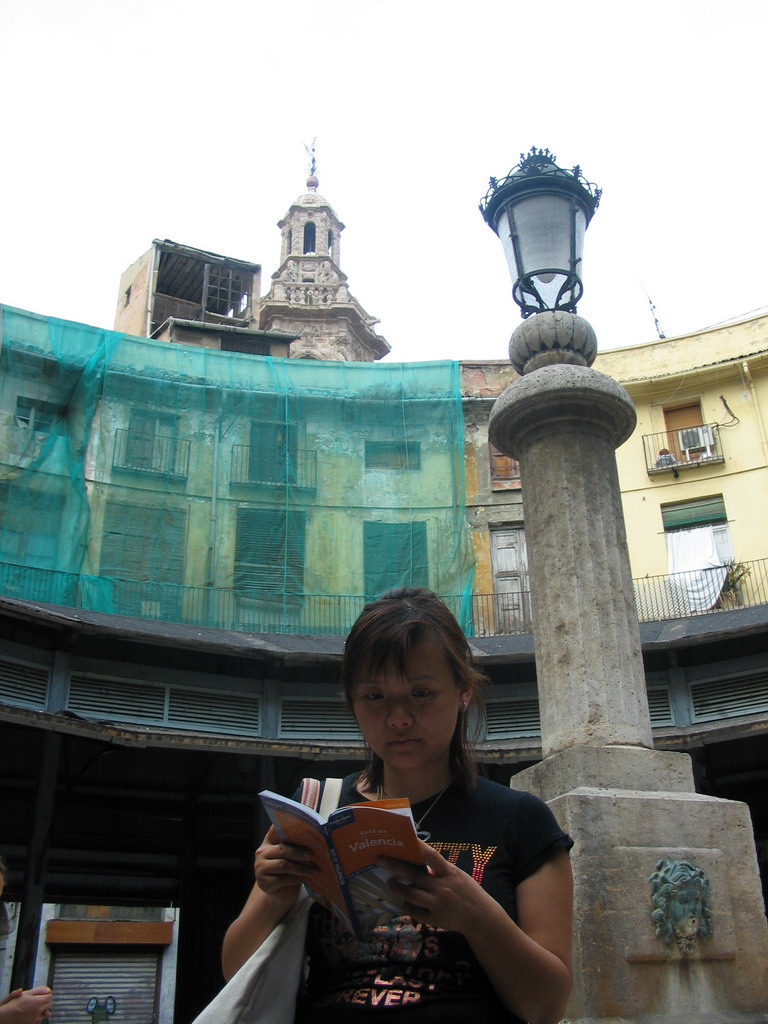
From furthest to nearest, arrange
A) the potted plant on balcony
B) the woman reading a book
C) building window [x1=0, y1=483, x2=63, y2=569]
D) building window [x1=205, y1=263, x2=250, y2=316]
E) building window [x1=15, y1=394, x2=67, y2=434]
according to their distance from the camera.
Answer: building window [x1=205, y1=263, x2=250, y2=316]
the potted plant on balcony
building window [x1=15, y1=394, x2=67, y2=434]
building window [x1=0, y1=483, x2=63, y2=569]
the woman reading a book

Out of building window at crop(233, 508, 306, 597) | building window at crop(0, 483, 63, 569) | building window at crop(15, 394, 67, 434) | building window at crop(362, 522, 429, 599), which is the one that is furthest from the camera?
building window at crop(362, 522, 429, 599)

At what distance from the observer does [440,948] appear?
186 centimetres

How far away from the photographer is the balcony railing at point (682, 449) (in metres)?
23.3

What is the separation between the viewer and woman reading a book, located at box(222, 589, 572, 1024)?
1761 mm

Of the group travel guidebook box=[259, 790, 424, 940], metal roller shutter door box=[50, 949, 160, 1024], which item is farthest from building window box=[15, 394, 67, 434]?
travel guidebook box=[259, 790, 424, 940]

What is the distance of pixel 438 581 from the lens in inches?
798

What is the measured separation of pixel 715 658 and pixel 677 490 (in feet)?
31.6

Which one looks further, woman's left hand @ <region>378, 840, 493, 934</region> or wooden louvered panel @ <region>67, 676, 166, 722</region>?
wooden louvered panel @ <region>67, 676, 166, 722</region>

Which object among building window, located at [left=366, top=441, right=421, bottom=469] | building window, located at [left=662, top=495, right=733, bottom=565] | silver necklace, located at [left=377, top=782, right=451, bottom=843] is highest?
building window, located at [left=366, top=441, right=421, bottom=469]

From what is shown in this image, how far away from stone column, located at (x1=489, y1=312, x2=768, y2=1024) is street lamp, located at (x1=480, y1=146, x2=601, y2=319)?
0.22 meters

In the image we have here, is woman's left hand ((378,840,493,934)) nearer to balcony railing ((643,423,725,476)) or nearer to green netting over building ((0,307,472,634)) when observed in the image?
green netting over building ((0,307,472,634))

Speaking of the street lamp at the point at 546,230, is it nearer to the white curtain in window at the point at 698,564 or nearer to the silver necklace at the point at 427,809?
the silver necklace at the point at 427,809

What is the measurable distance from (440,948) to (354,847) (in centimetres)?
34

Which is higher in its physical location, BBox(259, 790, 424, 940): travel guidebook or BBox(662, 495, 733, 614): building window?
BBox(662, 495, 733, 614): building window
